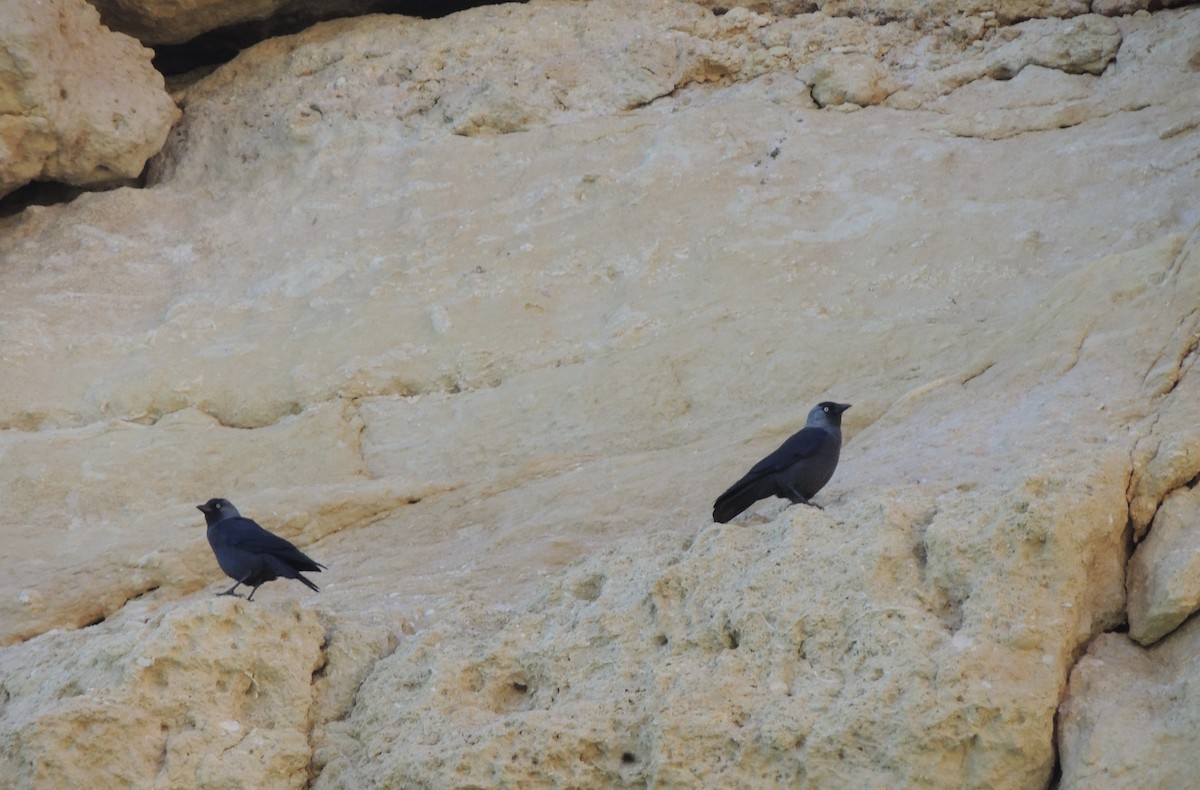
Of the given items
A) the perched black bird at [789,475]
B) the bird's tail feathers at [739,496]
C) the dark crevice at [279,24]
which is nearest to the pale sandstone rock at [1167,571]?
the perched black bird at [789,475]

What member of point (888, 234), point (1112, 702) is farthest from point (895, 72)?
point (1112, 702)

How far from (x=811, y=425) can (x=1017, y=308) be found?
91.0 inches

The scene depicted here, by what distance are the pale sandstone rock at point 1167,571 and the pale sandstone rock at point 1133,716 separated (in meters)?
0.07

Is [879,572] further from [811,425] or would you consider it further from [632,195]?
[632,195]

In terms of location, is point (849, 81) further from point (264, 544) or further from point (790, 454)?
point (264, 544)

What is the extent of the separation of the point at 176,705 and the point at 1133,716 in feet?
12.4

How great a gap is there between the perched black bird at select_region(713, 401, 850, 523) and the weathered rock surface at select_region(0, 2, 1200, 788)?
30 centimetres

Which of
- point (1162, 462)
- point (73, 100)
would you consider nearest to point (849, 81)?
point (73, 100)

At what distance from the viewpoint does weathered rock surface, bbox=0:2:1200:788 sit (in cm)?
598

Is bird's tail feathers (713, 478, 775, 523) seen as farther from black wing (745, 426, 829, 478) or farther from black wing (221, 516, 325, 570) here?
black wing (221, 516, 325, 570)

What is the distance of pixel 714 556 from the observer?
667 cm

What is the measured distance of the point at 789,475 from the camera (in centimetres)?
719

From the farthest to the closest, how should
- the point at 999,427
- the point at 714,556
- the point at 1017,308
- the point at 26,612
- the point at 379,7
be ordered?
1. the point at 379,7
2. the point at 1017,308
3. the point at 26,612
4. the point at 999,427
5. the point at 714,556

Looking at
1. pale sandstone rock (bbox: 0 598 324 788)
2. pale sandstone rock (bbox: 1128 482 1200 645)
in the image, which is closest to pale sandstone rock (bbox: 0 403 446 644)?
pale sandstone rock (bbox: 0 598 324 788)
